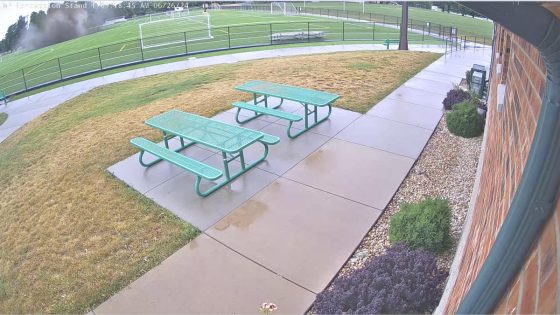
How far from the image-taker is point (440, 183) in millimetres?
5250

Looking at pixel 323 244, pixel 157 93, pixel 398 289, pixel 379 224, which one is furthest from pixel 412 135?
pixel 157 93

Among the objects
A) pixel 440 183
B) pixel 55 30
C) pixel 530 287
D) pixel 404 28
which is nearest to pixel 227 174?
pixel 440 183

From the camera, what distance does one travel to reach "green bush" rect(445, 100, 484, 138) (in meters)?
6.63

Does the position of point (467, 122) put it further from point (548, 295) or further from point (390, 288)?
point (548, 295)

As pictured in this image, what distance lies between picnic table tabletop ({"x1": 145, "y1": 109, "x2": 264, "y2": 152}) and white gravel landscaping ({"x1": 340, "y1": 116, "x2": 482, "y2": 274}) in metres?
2.17

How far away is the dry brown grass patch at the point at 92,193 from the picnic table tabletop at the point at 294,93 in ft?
3.05

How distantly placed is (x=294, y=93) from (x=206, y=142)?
8.84ft

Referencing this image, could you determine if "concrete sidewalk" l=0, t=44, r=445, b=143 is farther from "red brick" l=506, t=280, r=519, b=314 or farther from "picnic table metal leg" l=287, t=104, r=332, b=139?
"red brick" l=506, t=280, r=519, b=314

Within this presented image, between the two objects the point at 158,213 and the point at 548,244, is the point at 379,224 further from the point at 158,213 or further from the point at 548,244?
the point at 548,244

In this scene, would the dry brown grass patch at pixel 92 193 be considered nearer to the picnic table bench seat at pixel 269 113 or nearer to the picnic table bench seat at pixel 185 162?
the picnic table bench seat at pixel 185 162

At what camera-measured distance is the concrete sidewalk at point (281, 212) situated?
11.6ft

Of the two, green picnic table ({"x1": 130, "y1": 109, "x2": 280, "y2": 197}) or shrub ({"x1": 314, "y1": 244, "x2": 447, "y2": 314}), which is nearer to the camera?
shrub ({"x1": 314, "y1": 244, "x2": 447, "y2": 314})

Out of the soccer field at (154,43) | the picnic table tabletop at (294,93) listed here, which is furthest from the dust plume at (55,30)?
the picnic table tabletop at (294,93)

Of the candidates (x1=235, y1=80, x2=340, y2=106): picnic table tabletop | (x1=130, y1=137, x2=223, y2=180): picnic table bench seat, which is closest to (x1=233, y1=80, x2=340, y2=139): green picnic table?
(x1=235, y1=80, x2=340, y2=106): picnic table tabletop
